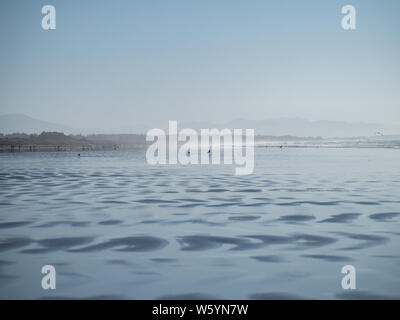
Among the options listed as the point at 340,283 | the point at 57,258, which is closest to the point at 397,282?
the point at 340,283

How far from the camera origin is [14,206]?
17484 mm

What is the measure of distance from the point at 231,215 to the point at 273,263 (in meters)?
5.90

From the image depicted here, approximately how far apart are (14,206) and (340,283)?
14.6 metres

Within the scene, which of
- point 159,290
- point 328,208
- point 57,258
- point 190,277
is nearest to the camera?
point 159,290

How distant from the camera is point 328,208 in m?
15.8

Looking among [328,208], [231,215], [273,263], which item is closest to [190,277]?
[273,263]

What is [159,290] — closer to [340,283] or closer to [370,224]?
[340,283]

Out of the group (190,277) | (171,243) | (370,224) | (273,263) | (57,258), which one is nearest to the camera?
(190,277)

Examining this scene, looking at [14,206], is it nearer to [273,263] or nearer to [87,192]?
[87,192]

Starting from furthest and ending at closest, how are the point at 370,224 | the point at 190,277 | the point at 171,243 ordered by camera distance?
1. the point at 370,224
2. the point at 171,243
3. the point at 190,277

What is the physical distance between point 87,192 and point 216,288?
16626 mm

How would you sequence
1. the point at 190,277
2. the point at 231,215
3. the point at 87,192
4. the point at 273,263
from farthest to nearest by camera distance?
the point at 87,192
the point at 231,215
the point at 273,263
the point at 190,277

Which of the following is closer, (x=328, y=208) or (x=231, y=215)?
(x=231, y=215)

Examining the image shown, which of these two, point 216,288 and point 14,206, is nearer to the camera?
point 216,288
